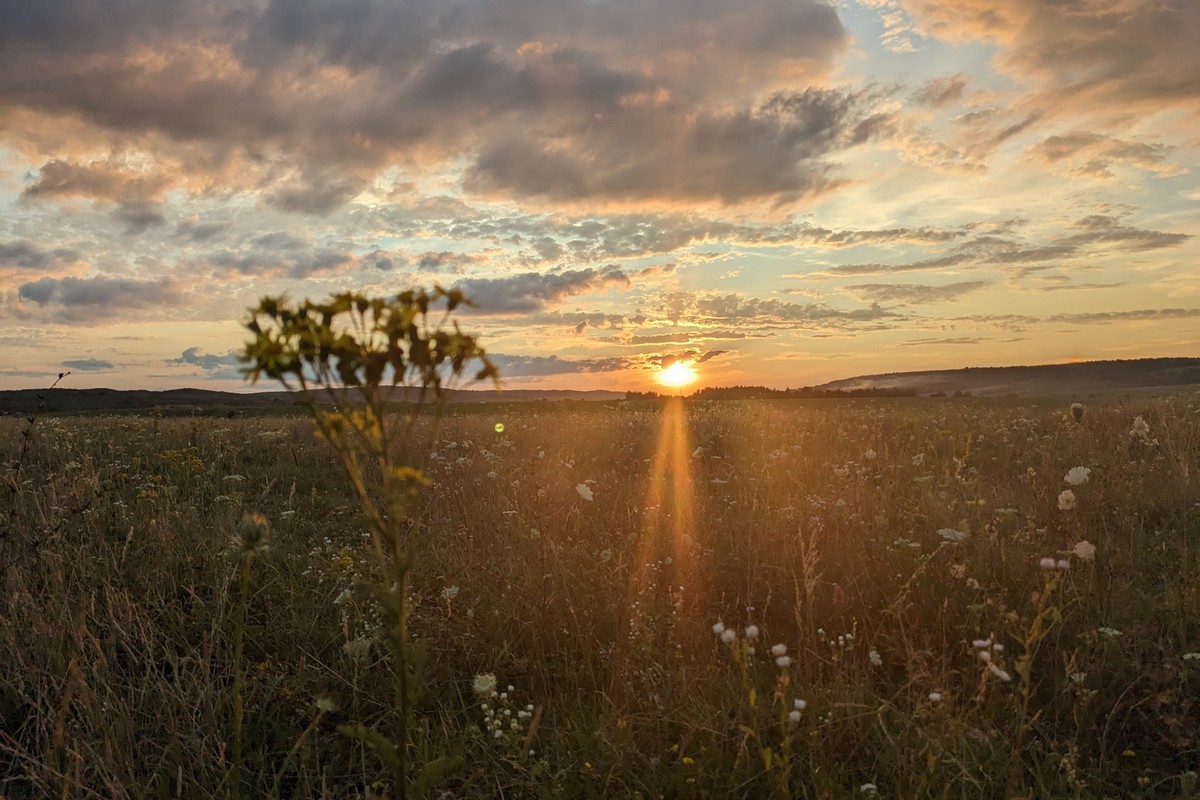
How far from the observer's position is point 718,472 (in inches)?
306

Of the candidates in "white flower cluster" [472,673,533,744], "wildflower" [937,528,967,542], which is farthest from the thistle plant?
"wildflower" [937,528,967,542]

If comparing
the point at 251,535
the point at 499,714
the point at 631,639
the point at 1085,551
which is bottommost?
the point at 499,714

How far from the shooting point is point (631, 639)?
3652 mm

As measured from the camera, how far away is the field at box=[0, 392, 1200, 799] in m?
2.78

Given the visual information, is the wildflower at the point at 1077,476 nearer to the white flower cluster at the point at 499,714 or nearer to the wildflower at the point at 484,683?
the white flower cluster at the point at 499,714

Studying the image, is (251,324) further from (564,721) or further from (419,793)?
(564,721)

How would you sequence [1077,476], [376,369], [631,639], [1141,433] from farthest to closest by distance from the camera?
[1141,433] → [1077,476] → [631,639] → [376,369]

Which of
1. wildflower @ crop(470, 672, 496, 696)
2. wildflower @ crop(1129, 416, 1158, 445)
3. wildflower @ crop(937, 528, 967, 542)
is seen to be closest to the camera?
wildflower @ crop(470, 672, 496, 696)

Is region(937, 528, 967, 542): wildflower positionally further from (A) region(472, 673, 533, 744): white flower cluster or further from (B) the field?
(A) region(472, 673, 533, 744): white flower cluster

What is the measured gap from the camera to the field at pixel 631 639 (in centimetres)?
278

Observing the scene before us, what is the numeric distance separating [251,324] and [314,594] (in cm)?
301

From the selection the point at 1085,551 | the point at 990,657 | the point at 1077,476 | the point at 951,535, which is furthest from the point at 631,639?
the point at 1077,476

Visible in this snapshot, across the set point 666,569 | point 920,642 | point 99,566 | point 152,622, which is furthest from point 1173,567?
point 99,566

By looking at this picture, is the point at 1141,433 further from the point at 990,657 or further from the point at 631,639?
the point at 631,639
